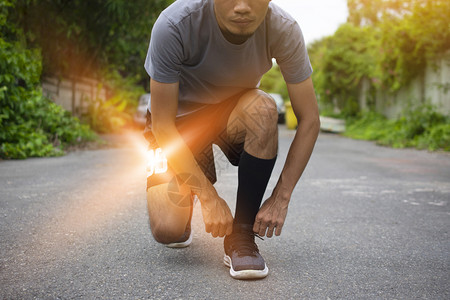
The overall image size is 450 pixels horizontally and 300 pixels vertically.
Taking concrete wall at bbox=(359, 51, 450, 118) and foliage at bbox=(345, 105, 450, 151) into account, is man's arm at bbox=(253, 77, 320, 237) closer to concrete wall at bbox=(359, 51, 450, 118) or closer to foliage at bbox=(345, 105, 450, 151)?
foliage at bbox=(345, 105, 450, 151)

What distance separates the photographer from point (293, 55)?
202 centimetres

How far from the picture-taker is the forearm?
210 centimetres

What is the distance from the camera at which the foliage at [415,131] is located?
918cm

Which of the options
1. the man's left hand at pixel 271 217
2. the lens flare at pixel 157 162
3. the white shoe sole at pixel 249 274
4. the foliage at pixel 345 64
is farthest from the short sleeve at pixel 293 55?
the foliage at pixel 345 64

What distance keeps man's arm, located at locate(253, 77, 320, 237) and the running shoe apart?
0.30 ft

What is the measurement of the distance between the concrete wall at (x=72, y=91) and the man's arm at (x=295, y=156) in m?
9.27

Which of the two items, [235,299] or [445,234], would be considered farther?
[445,234]

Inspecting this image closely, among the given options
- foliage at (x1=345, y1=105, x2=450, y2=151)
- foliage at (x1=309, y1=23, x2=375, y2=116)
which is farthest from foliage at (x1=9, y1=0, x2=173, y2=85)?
foliage at (x1=309, y1=23, x2=375, y2=116)

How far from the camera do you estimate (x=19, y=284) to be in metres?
1.90

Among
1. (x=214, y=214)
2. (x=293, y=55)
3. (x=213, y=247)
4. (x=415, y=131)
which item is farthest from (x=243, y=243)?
(x=415, y=131)

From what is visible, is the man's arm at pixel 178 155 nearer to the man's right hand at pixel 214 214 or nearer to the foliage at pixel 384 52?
→ the man's right hand at pixel 214 214

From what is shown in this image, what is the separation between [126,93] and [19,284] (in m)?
15.3

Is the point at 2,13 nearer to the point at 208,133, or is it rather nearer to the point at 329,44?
the point at 208,133

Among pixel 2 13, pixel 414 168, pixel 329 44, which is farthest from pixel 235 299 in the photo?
pixel 329 44
